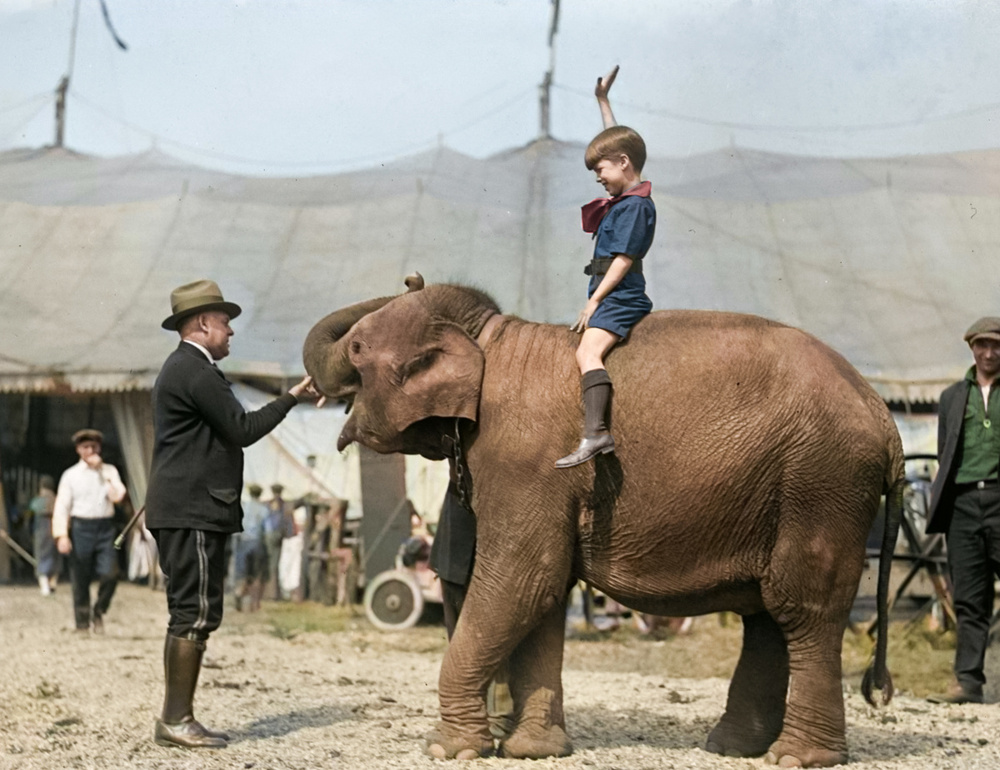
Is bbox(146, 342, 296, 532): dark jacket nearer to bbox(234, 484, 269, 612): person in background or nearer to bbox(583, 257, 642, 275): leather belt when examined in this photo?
bbox(583, 257, 642, 275): leather belt

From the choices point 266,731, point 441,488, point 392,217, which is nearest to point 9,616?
point 441,488

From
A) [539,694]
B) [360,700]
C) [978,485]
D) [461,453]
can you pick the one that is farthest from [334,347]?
[978,485]

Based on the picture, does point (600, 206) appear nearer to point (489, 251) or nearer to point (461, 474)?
point (461, 474)

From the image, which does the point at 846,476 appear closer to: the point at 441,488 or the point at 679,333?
the point at 679,333

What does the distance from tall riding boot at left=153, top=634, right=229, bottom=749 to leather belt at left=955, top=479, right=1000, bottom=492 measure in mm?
5235

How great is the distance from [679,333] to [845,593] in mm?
1380

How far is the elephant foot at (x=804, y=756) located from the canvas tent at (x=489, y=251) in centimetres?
817

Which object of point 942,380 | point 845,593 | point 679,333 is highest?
point 942,380

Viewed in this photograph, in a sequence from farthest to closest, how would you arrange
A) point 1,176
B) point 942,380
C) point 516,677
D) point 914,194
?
point 1,176, point 914,194, point 942,380, point 516,677

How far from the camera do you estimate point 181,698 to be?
6.23 meters

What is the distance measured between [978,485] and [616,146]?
420 centimetres

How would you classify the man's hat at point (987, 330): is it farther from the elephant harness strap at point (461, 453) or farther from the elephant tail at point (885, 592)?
the elephant harness strap at point (461, 453)

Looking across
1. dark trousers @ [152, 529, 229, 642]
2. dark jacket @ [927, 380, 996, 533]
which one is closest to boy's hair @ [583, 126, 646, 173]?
dark trousers @ [152, 529, 229, 642]

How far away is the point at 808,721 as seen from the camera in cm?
585
